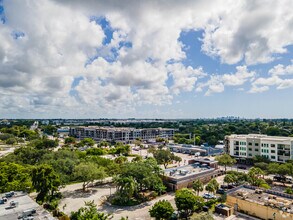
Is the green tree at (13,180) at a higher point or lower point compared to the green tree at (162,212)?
higher

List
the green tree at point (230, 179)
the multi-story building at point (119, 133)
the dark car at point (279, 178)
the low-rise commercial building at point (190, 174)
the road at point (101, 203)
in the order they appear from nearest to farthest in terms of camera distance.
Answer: the road at point (101, 203) < the low-rise commercial building at point (190, 174) < the green tree at point (230, 179) < the dark car at point (279, 178) < the multi-story building at point (119, 133)

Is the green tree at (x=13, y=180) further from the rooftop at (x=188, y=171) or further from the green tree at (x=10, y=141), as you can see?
the green tree at (x=10, y=141)

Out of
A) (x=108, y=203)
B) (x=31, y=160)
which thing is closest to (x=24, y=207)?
(x=108, y=203)

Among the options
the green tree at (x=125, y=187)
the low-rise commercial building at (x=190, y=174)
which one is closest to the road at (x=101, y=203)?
the green tree at (x=125, y=187)

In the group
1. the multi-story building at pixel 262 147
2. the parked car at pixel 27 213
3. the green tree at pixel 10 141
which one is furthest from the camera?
the green tree at pixel 10 141

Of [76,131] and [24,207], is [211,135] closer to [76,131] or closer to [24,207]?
[76,131]

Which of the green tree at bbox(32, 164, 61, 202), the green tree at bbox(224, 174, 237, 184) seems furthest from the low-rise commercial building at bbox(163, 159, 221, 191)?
the green tree at bbox(32, 164, 61, 202)

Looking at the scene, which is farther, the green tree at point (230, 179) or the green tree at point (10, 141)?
the green tree at point (10, 141)

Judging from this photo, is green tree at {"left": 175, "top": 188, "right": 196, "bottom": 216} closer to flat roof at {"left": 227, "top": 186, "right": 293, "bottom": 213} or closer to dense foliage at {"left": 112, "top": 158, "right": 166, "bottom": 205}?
dense foliage at {"left": 112, "top": 158, "right": 166, "bottom": 205}

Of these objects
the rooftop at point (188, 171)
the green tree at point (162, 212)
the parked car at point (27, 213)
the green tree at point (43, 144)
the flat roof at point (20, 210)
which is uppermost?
the green tree at point (43, 144)
